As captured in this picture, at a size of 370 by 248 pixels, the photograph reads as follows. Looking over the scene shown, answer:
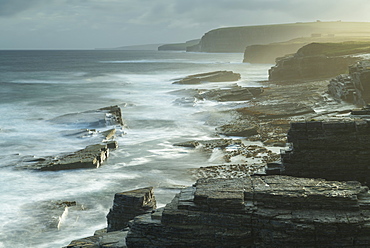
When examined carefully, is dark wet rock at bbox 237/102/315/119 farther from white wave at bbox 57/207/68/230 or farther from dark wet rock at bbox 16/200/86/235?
white wave at bbox 57/207/68/230

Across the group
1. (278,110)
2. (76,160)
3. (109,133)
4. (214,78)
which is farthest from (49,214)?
(214,78)

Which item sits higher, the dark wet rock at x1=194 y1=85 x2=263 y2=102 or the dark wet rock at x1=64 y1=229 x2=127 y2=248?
the dark wet rock at x1=194 y1=85 x2=263 y2=102

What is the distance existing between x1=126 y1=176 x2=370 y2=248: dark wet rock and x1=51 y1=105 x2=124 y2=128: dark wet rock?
2957cm

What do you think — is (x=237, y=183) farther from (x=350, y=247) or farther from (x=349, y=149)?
(x=349, y=149)

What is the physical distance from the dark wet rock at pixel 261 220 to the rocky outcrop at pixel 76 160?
15.3m

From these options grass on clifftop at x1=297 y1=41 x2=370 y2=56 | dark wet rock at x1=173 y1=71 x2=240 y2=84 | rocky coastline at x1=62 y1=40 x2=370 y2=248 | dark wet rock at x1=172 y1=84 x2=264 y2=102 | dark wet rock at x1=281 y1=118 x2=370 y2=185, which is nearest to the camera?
rocky coastline at x1=62 y1=40 x2=370 y2=248

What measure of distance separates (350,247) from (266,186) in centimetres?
302

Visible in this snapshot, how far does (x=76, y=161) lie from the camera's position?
2759 cm

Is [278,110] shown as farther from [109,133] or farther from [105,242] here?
[105,242]

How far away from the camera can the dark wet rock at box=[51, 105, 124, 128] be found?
41750 mm

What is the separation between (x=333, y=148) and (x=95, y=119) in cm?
2903

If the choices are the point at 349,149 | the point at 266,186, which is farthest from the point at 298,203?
the point at 349,149

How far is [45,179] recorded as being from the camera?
2552cm

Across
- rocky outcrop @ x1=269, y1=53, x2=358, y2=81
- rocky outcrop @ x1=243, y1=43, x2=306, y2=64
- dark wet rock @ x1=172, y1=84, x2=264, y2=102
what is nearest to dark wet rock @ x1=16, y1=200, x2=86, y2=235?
dark wet rock @ x1=172, y1=84, x2=264, y2=102
